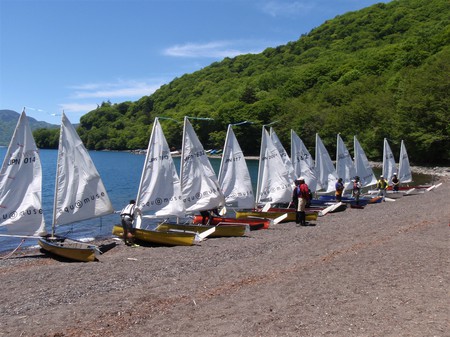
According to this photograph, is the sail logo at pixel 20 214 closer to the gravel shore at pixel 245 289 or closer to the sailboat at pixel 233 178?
the gravel shore at pixel 245 289

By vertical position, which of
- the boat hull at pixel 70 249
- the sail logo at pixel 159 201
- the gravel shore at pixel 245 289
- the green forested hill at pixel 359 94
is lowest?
the gravel shore at pixel 245 289

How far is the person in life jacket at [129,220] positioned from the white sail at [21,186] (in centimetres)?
313

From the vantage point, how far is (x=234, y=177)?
22.7 m

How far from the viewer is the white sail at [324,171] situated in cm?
3083

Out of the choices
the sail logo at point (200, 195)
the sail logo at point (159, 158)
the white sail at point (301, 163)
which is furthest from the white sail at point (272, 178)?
the sail logo at point (159, 158)

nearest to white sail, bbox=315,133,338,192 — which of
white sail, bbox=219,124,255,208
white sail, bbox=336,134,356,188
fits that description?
white sail, bbox=336,134,356,188

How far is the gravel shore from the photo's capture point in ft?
27.6

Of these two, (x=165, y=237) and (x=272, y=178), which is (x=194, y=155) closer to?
(x=165, y=237)

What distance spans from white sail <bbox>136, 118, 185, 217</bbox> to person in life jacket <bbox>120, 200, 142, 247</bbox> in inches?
29.6

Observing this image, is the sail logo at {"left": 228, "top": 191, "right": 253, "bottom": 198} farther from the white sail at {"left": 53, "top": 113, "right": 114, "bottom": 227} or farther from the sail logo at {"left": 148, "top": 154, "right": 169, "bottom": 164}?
the white sail at {"left": 53, "top": 113, "right": 114, "bottom": 227}

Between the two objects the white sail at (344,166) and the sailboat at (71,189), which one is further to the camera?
the white sail at (344,166)

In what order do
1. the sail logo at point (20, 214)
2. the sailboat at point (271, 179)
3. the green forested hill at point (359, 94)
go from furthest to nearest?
the green forested hill at point (359, 94), the sailboat at point (271, 179), the sail logo at point (20, 214)

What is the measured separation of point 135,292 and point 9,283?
4456mm

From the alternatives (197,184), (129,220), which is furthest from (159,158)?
(129,220)
